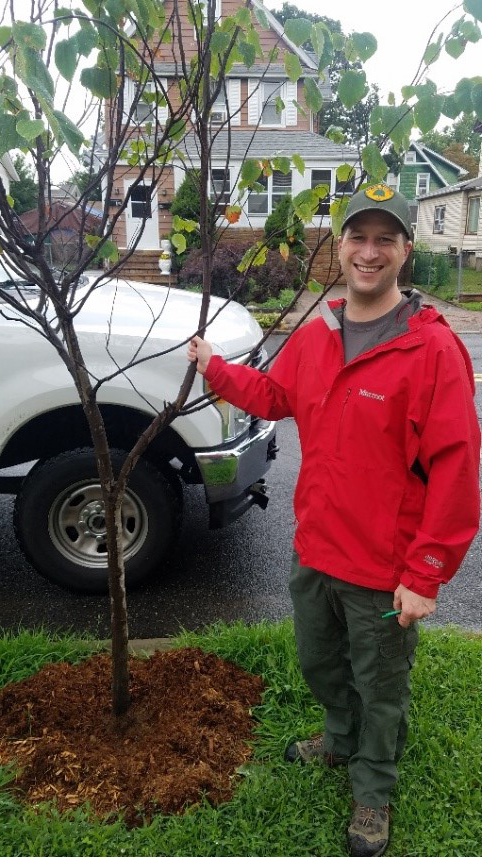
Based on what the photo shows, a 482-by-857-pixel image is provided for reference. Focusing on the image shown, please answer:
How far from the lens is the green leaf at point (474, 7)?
4.70ft

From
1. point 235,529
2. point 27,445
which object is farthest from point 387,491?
point 235,529

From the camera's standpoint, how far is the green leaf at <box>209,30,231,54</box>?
5.99 ft

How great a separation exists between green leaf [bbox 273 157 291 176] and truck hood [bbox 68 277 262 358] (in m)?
1.05

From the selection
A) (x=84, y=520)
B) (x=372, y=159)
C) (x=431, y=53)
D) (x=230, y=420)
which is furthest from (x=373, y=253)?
(x=84, y=520)

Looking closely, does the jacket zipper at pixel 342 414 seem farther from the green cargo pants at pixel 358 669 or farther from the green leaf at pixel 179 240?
the green leaf at pixel 179 240

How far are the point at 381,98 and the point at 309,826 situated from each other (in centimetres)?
210

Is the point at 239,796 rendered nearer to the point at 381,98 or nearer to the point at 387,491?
the point at 387,491

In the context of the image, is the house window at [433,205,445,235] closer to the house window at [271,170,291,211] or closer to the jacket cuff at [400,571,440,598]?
the house window at [271,170,291,211]

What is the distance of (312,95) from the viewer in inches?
76.6

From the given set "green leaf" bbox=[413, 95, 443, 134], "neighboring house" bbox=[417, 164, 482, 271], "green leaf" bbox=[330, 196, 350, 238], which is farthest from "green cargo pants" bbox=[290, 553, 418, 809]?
"neighboring house" bbox=[417, 164, 482, 271]

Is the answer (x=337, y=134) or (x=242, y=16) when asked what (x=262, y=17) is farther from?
(x=337, y=134)

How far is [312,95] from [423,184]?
42454mm

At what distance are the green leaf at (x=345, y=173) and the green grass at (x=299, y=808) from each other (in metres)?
1.84

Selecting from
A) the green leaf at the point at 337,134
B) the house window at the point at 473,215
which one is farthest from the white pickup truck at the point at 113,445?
the house window at the point at 473,215
